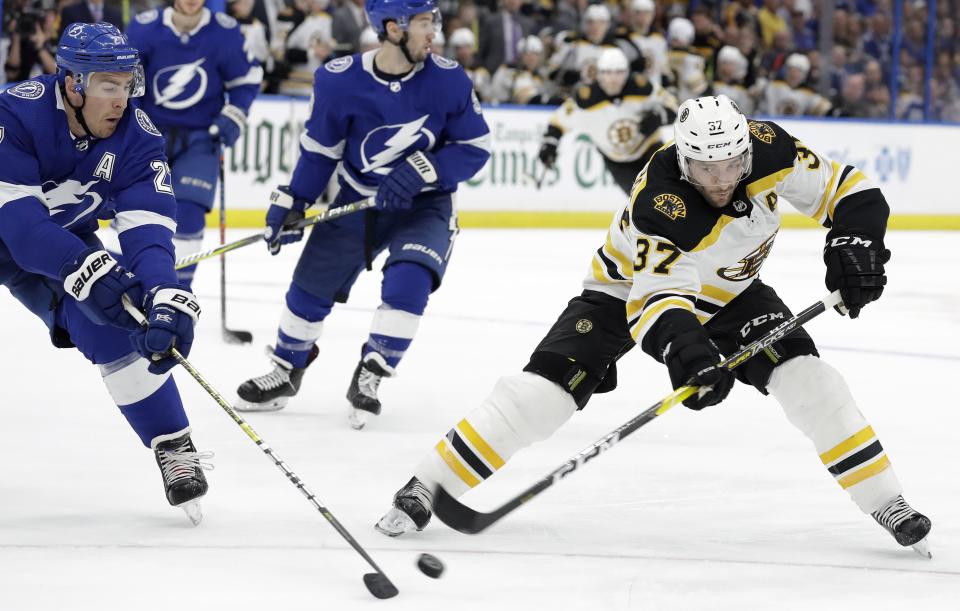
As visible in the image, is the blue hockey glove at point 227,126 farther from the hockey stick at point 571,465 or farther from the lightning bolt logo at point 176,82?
the hockey stick at point 571,465

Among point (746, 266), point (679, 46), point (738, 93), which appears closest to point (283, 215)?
point (746, 266)

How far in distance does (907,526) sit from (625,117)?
5413 mm

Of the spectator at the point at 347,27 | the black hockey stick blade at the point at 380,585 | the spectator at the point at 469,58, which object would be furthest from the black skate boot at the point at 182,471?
the spectator at the point at 469,58

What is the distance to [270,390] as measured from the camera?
4.07 m

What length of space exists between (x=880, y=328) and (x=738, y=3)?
245 inches

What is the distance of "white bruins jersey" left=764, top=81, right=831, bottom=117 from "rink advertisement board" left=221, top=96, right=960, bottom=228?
0.43 m

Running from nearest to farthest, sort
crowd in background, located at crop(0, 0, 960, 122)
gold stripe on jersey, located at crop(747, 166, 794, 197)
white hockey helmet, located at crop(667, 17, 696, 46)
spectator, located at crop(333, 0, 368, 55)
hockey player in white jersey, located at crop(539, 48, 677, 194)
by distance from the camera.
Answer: gold stripe on jersey, located at crop(747, 166, 794, 197) → hockey player in white jersey, located at crop(539, 48, 677, 194) → crowd in background, located at crop(0, 0, 960, 122) → spectator, located at crop(333, 0, 368, 55) → white hockey helmet, located at crop(667, 17, 696, 46)

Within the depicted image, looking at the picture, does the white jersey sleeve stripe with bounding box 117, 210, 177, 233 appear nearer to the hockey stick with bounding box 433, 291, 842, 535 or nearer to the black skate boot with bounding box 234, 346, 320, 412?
the hockey stick with bounding box 433, 291, 842, 535

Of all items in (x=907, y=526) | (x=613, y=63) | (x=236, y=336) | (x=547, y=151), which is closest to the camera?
(x=907, y=526)

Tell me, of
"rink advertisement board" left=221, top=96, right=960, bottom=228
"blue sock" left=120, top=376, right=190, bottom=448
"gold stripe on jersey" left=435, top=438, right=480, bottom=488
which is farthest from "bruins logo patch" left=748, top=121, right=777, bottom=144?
"rink advertisement board" left=221, top=96, right=960, bottom=228

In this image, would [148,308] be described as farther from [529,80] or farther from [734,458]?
[529,80]

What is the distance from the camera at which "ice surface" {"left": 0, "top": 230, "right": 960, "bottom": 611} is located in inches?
95.8

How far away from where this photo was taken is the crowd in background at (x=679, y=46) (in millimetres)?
9242

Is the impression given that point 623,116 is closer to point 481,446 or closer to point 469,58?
point 469,58
